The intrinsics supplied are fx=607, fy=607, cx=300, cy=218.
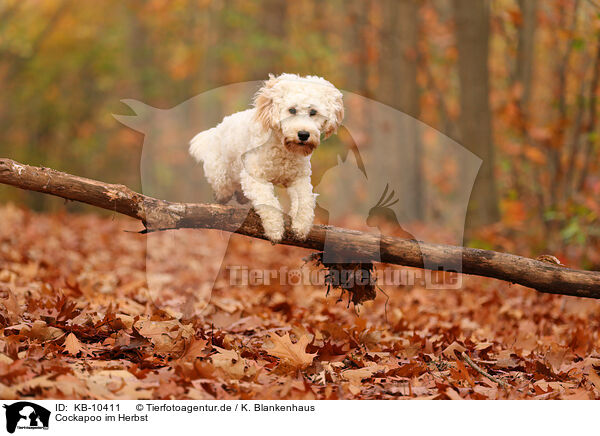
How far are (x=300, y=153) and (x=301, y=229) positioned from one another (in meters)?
0.54

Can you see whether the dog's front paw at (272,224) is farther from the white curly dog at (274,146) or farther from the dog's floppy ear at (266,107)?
the dog's floppy ear at (266,107)

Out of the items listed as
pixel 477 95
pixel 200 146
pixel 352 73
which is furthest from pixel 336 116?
pixel 352 73

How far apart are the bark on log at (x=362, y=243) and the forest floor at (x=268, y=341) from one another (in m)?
0.56

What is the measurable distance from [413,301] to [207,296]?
256cm

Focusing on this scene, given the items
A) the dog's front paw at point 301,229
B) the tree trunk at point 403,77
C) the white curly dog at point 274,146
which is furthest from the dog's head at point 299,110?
the tree trunk at point 403,77

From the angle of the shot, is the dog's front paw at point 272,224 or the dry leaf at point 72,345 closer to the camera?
the dry leaf at point 72,345

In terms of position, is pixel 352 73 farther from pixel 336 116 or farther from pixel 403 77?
pixel 336 116

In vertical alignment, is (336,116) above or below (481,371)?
above

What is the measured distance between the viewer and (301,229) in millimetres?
4301

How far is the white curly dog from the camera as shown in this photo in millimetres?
4035

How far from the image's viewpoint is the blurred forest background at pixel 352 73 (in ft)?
37.3

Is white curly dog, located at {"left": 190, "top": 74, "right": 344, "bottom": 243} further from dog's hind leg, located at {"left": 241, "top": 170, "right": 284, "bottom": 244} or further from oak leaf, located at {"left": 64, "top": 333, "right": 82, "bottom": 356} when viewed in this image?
oak leaf, located at {"left": 64, "top": 333, "right": 82, "bottom": 356}
